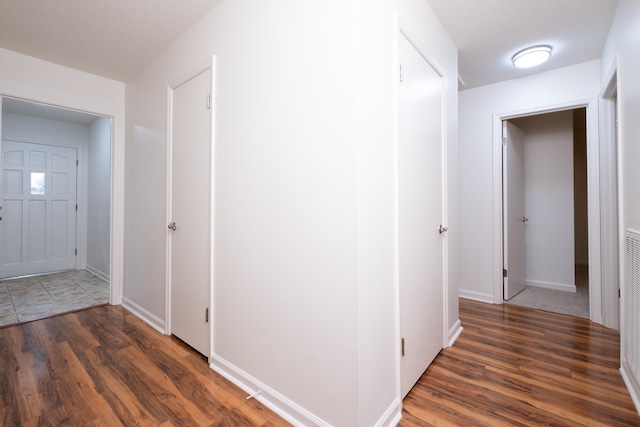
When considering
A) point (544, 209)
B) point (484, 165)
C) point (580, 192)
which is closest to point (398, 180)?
point (484, 165)

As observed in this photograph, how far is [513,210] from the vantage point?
3.33m

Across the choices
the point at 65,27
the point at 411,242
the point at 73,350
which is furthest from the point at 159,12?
the point at 73,350

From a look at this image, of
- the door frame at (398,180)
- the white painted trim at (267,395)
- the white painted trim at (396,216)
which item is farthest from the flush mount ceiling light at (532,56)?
the white painted trim at (267,395)

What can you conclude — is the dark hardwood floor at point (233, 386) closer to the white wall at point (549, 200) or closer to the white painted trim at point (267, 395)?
the white painted trim at point (267, 395)

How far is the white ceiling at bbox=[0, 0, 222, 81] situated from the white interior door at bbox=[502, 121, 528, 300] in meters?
3.16

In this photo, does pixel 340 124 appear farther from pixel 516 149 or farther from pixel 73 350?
pixel 516 149

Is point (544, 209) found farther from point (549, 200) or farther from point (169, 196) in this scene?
point (169, 196)

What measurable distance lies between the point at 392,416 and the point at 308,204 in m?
1.12

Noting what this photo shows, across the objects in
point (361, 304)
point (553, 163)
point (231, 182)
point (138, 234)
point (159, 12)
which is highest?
point (159, 12)

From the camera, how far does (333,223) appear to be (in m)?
1.29

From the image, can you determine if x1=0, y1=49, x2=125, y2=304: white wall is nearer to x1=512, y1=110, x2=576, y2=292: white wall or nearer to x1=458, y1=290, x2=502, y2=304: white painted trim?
x1=458, y1=290, x2=502, y2=304: white painted trim

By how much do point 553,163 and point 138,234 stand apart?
4909 mm

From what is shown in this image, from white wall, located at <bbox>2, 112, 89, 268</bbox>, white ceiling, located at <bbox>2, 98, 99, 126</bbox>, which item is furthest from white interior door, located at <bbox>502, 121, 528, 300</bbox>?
white wall, located at <bbox>2, 112, 89, 268</bbox>

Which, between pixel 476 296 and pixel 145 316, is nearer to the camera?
pixel 145 316
